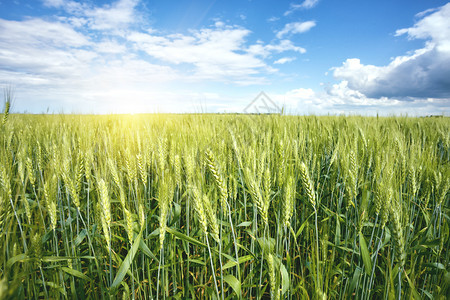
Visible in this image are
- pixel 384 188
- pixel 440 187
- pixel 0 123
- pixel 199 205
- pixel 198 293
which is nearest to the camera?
pixel 199 205

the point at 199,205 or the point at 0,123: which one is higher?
the point at 0,123

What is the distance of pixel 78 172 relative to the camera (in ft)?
4.19

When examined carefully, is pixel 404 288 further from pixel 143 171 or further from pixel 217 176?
pixel 143 171

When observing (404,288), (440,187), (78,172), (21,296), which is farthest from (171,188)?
(440,187)

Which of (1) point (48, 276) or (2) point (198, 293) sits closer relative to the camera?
(1) point (48, 276)

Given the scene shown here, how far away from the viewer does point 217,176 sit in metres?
0.93

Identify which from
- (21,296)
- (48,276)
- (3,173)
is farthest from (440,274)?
(3,173)

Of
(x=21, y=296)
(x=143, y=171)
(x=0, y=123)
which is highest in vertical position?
(x=0, y=123)

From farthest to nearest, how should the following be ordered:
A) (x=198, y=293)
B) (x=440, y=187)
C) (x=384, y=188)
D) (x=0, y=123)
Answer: (x=0, y=123)
(x=198, y=293)
(x=440, y=187)
(x=384, y=188)

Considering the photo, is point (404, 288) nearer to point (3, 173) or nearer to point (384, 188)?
point (384, 188)

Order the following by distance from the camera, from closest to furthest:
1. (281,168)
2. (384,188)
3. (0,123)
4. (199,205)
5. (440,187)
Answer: (199,205)
(384,188)
(281,168)
(440,187)
(0,123)

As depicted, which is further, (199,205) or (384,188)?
(384,188)

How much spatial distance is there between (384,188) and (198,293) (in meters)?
1.31

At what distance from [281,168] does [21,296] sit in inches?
52.1
